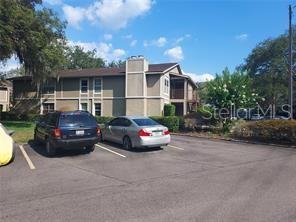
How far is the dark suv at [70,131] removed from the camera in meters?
12.4

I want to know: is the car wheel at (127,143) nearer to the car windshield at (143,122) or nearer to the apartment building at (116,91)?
the car windshield at (143,122)

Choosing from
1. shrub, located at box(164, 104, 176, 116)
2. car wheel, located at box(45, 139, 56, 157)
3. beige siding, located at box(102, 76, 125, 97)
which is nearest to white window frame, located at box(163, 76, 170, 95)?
shrub, located at box(164, 104, 176, 116)

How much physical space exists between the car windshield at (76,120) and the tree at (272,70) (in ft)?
125

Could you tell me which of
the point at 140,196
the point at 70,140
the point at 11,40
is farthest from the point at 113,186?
the point at 11,40

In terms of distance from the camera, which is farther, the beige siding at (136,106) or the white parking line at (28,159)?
the beige siding at (136,106)

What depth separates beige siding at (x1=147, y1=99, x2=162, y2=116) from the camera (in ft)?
115

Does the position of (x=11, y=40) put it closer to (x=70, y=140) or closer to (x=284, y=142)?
(x=70, y=140)

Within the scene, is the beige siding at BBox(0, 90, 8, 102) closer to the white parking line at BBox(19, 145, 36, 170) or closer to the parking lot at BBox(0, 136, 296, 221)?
Result: the white parking line at BBox(19, 145, 36, 170)

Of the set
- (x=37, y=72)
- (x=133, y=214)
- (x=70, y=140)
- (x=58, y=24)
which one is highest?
(x=58, y=24)

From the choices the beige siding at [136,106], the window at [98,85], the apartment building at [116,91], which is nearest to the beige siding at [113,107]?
the apartment building at [116,91]

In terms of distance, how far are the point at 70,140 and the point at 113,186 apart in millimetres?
4938

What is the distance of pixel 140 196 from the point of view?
715 cm

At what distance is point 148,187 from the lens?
26.1 ft

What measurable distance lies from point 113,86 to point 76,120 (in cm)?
2410
